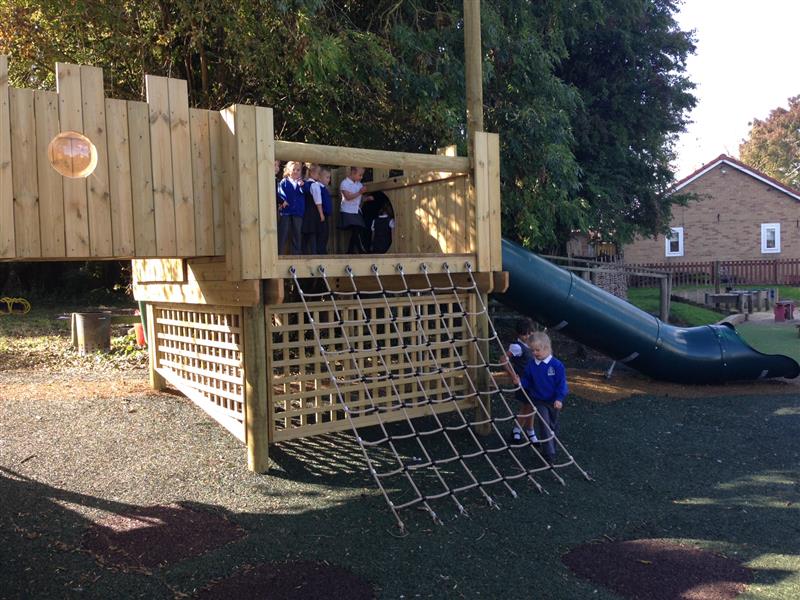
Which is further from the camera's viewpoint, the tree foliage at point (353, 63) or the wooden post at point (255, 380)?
the tree foliage at point (353, 63)

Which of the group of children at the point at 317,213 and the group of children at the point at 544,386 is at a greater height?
the group of children at the point at 317,213

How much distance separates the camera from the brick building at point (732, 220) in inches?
1304

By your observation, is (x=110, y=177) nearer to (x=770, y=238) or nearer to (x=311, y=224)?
(x=311, y=224)

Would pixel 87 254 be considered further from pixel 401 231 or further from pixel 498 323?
pixel 498 323

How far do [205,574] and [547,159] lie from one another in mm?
8811

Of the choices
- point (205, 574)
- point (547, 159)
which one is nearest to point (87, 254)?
point (205, 574)

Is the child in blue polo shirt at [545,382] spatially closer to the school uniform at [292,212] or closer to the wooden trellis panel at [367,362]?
the wooden trellis panel at [367,362]

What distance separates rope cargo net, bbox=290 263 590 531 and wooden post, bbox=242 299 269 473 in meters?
0.47

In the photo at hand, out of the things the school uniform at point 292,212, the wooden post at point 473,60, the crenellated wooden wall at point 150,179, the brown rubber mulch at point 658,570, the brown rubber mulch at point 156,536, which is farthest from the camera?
the wooden post at point 473,60

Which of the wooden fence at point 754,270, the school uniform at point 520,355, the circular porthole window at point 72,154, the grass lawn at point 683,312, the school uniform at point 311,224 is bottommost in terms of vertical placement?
the grass lawn at point 683,312

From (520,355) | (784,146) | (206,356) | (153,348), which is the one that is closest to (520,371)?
(520,355)

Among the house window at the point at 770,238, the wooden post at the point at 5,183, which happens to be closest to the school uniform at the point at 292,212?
the wooden post at the point at 5,183

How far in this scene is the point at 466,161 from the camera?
7414 millimetres

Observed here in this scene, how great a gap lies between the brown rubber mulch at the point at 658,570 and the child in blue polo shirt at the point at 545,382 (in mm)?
1889
